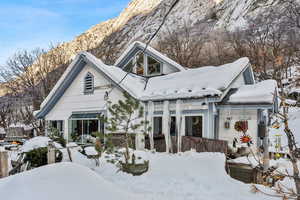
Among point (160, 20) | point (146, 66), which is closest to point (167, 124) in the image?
point (146, 66)

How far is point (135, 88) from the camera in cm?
1217

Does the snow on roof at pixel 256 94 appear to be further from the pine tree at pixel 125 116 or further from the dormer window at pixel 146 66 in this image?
the dormer window at pixel 146 66

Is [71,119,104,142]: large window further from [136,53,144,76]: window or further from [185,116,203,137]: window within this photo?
[185,116,203,137]: window

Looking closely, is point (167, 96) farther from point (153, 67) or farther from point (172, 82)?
point (153, 67)

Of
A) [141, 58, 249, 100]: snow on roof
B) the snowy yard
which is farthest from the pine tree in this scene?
[141, 58, 249, 100]: snow on roof

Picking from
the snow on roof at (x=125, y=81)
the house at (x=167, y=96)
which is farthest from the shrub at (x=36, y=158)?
the snow on roof at (x=125, y=81)

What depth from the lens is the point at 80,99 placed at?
14.6 metres

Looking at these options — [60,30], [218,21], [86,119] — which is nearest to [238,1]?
[218,21]

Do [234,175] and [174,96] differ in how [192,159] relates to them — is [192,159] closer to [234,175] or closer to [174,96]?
[234,175]

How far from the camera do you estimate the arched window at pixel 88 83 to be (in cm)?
1409

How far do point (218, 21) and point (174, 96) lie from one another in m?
40.0

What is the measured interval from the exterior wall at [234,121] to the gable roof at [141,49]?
207 inches

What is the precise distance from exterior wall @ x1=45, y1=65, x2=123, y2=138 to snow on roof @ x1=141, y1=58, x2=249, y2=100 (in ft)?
7.95

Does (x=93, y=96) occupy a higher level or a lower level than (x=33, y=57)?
lower
